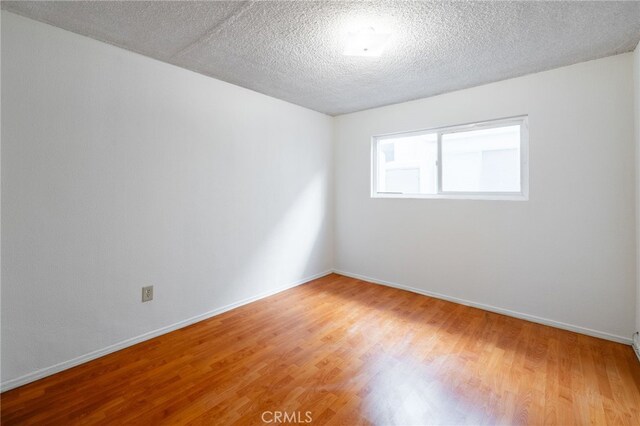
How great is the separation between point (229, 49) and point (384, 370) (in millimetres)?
2640

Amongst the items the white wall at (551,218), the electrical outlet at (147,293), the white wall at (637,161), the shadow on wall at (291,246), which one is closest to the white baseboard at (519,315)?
the white wall at (551,218)

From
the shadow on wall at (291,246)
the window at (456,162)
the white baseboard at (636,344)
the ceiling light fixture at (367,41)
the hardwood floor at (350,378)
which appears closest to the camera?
the hardwood floor at (350,378)

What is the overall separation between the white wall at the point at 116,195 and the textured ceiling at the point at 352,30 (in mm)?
253

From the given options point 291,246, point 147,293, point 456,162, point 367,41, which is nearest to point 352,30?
point 367,41

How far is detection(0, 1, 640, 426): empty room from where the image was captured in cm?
169

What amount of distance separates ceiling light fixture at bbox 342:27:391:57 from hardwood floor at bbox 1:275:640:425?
2.20 meters

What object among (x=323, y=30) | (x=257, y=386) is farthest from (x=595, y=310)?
(x=323, y=30)

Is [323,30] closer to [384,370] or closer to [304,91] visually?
[304,91]

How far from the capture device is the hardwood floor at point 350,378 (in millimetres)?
1533

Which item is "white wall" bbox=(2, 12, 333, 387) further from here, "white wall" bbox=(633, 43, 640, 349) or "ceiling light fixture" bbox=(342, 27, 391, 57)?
"white wall" bbox=(633, 43, 640, 349)

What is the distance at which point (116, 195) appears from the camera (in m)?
2.14

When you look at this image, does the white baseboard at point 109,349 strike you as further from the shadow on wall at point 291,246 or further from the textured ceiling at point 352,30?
the textured ceiling at point 352,30

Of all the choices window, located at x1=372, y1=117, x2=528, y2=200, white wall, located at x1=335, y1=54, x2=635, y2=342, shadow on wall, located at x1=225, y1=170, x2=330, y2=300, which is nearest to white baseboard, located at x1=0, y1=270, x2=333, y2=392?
shadow on wall, located at x1=225, y1=170, x2=330, y2=300

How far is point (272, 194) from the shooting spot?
332 cm
